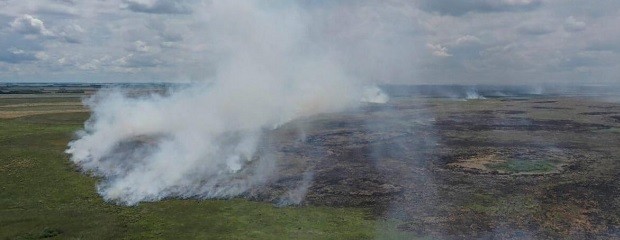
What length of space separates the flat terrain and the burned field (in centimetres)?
11

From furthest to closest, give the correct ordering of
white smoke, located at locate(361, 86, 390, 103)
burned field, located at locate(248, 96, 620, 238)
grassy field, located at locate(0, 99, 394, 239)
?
white smoke, located at locate(361, 86, 390, 103), burned field, located at locate(248, 96, 620, 238), grassy field, located at locate(0, 99, 394, 239)

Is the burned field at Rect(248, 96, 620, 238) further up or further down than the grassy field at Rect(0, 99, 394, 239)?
further up

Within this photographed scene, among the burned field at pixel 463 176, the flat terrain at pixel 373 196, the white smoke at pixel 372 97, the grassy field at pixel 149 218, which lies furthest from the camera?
the white smoke at pixel 372 97

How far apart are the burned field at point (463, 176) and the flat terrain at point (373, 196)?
11cm

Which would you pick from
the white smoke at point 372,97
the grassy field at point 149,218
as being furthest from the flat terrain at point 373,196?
the white smoke at point 372,97

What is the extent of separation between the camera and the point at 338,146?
59031 millimetres

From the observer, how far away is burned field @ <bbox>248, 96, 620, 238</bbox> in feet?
100

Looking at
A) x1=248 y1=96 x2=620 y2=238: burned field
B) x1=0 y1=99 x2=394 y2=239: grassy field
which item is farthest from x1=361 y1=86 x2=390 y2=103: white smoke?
x1=0 y1=99 x2=394 y2=239: grassy field

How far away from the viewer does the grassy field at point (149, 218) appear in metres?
29.1

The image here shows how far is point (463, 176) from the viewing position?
42250 millimetres

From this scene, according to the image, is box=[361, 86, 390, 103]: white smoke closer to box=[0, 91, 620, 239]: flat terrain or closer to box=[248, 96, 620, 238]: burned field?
box=[248, 96, 620, 238]: burned field

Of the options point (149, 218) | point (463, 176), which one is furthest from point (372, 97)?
point (149, 218)

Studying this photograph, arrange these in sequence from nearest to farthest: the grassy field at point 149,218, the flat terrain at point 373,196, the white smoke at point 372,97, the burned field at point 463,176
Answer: the grassy field at point 149,218 → the flat terrain at point 373,196 → the burned field at point 463,176 → the white smoke at point 372,97

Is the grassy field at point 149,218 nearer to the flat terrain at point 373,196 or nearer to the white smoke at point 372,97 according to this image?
the flat terrain at point 373,196
